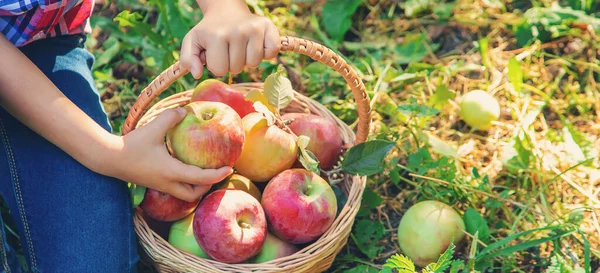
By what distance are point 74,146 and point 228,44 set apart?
381 millimetres

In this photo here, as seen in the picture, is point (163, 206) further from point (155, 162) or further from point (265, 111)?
point (265, 111)

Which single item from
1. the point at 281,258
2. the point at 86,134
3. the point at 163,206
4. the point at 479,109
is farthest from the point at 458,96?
the point at 86,134

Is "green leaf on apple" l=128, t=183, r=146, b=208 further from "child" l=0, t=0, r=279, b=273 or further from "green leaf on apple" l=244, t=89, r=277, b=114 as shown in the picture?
"green leaf on apple" l=244, t=89, r=277, b=114

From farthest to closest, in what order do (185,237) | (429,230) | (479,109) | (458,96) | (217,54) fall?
(458,96)
(479,109)
(429,230)
(185,237)
(217,54)

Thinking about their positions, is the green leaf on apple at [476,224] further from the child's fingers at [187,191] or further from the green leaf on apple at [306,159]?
the child's fingers at [187,191]

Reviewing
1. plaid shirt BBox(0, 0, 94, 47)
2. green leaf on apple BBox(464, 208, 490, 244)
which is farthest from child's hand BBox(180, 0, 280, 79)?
green leaf on apple BBox(464, 208, 490, 244)

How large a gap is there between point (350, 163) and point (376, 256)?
0.95 feet

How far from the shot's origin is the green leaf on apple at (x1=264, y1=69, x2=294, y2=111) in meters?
1.44

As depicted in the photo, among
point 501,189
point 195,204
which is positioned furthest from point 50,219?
point 501,189

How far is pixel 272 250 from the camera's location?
1372mm

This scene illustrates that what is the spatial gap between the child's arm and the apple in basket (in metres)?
0.03

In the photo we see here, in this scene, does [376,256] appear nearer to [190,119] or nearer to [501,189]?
[501,189]

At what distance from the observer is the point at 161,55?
190cm

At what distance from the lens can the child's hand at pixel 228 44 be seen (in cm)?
116
